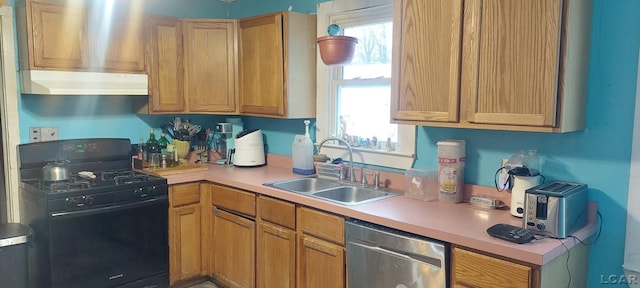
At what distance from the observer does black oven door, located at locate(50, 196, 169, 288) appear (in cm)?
264

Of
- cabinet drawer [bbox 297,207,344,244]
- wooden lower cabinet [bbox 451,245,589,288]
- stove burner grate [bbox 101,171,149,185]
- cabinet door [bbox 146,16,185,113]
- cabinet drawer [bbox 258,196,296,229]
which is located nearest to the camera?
wooden lower cabinet [bbox 451,245,589,288]

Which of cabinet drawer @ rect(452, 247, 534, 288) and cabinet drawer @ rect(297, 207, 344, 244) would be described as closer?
cabinet drawer @ rect(452, 247, 534, 288)

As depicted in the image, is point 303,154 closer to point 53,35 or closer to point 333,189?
point 333,189

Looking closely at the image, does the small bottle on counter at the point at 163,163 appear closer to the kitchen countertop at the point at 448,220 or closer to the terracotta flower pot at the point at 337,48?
the kitchen countertop at the point at 448,220

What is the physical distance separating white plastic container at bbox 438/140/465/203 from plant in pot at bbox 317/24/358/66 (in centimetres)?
81

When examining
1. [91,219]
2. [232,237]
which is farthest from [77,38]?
[232,237]

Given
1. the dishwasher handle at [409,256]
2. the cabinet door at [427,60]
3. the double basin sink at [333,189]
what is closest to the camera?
the dishwasher handle at [409,256]

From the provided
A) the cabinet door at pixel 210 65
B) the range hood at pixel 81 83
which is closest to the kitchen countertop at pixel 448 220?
the cabinet door at pixel 210 65

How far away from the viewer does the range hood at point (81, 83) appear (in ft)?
9.29

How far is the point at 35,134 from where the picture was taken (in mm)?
3074

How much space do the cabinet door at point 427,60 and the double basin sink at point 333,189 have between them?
53cm

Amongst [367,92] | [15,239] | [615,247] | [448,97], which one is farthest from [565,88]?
[15,239]

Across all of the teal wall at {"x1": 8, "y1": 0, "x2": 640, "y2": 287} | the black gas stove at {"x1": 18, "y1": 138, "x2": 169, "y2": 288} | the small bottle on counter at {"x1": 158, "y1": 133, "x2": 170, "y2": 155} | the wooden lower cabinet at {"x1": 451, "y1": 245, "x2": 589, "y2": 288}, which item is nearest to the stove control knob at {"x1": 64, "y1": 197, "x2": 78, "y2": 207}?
the black gas stove at {"x1": 18, "y1": 138, "x2": 169, "y2": 288}

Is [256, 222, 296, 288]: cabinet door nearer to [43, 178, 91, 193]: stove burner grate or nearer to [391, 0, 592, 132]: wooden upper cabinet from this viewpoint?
[391, 0, 592, 132]: wooden upper cabinet
